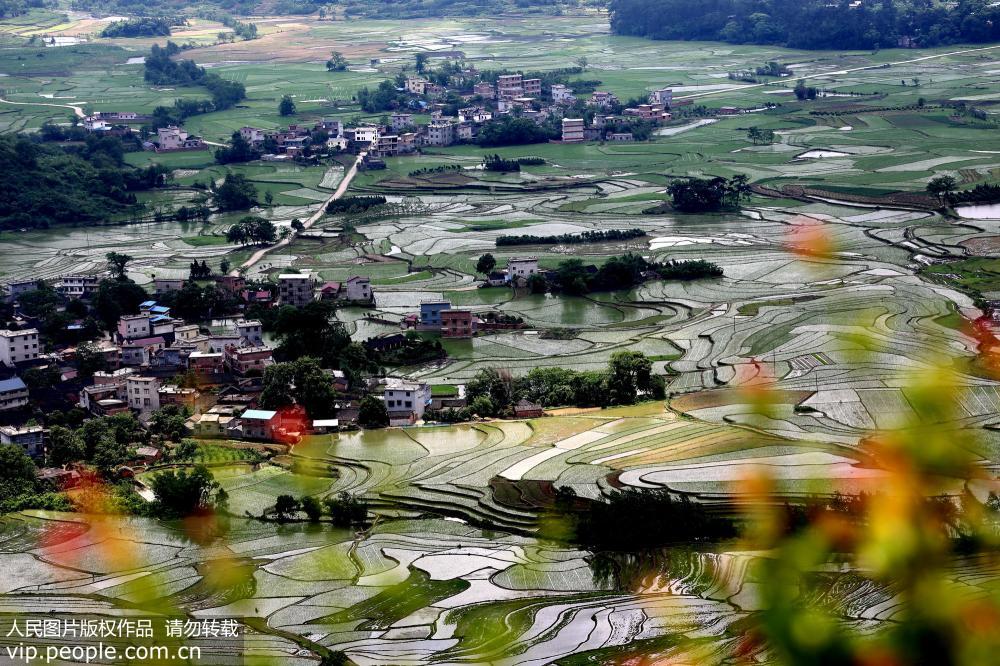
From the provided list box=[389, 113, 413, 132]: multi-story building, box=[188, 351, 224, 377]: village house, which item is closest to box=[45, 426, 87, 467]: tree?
box=[188, 351, 224, 377]: village house

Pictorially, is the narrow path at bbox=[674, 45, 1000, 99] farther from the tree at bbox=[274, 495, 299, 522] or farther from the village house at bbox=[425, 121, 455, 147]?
the tree at bbox=[274, 495, 299, 522]

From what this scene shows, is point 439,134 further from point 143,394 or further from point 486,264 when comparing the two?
point 143,394

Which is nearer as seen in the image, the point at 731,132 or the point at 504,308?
the point at 504,308

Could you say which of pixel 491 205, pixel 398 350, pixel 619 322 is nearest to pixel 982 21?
pixel 491 205

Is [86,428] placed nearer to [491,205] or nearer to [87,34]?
[491,205]

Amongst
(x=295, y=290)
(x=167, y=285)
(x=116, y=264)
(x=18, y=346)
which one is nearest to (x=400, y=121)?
(x=116, y=264)

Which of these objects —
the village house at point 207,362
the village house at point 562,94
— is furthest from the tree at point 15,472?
the village house at point 562,94

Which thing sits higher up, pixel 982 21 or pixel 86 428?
pixel 982 21

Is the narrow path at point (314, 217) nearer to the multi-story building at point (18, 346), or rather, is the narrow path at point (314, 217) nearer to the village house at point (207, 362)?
the multi-story building at point (18, 346)
